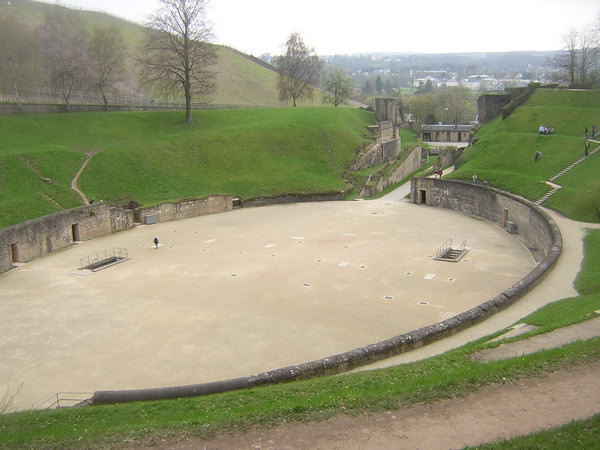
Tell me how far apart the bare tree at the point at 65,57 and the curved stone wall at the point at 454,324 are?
3708 centimetres

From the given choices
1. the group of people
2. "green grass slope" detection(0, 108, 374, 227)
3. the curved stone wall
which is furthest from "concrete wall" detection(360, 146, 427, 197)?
the group of people

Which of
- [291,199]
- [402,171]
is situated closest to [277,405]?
[291,199]

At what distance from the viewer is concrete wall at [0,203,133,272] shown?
2731 cm

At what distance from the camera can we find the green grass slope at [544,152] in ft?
104

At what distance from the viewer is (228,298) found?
21906 millimetres

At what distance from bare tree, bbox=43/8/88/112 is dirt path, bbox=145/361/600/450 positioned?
156ft

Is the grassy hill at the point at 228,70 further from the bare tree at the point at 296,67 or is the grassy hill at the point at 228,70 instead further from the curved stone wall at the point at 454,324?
the curved stone wall at the point at 454,324

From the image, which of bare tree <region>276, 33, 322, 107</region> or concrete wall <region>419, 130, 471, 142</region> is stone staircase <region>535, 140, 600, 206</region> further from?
bare tree <region>276, 33, 322, 107</region>

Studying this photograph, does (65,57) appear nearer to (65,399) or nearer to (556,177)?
(65,399)

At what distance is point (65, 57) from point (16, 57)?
4068mm

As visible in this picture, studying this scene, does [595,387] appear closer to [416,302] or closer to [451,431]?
[451,431]

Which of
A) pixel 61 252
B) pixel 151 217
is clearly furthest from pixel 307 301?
pixel 151 217

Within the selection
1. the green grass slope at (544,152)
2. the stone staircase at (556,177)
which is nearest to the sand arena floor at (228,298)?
the stone staircase at (556,177)

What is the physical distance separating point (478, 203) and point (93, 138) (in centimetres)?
3277
